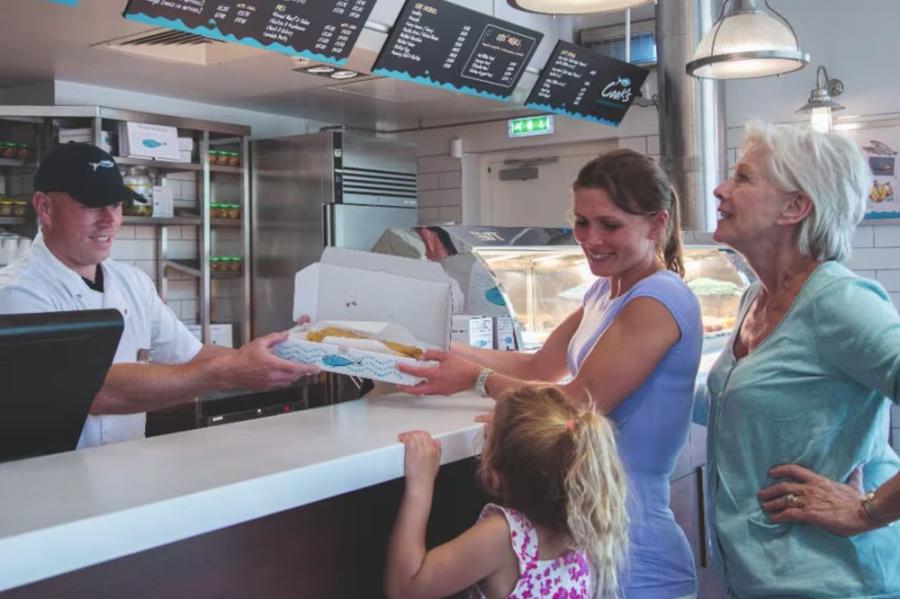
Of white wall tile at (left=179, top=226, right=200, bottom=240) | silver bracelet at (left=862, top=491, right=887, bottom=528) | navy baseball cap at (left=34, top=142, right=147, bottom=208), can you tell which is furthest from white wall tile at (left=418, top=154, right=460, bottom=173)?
silver bracelet at (left=862, top=491, right=887, bottom=528)

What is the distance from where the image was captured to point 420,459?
178cm

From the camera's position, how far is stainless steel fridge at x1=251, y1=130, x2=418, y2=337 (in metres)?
6.34

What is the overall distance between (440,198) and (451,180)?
0.16 m

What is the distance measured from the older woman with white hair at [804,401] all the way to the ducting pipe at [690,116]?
12.1 ft

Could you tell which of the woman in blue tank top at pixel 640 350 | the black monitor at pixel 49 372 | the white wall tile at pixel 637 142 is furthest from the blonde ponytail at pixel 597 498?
the white wall tile at pixel 637 142

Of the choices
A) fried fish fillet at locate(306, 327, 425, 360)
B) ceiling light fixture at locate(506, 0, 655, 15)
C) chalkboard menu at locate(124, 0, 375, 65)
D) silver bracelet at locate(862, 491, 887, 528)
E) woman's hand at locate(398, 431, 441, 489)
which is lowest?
silver bracelet at locate(862, 491, 887, 528)

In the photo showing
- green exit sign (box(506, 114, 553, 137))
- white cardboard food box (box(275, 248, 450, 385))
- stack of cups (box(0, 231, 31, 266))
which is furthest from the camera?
green exit sign (box(506, 114, 553, 137))

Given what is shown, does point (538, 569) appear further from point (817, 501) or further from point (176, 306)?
point (176, 306)

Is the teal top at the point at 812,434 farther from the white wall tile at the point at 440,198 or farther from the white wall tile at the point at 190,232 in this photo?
the white wall tile at the point at 440,198

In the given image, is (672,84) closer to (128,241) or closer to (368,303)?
(128,241)

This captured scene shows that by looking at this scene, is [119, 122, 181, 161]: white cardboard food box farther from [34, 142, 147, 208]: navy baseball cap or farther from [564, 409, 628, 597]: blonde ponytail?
[564, 409, 628, 597]: blonde ponytail

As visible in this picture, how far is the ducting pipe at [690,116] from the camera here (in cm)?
539

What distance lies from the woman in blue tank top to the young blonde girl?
134 mm

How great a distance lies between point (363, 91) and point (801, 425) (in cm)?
489
